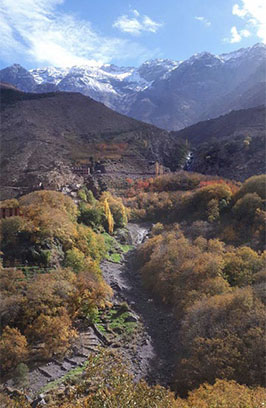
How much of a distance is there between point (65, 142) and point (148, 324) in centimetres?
5709

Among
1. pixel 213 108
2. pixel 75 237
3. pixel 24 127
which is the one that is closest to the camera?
pixel 75 237

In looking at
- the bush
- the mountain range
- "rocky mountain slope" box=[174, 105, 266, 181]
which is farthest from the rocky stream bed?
"rocky mountain slope" box=[174, 105, 266, 181]

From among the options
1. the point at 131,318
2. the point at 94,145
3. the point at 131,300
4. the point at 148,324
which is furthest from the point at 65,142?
the point at 148,324

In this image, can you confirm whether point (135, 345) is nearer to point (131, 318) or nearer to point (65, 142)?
point (131, 318)

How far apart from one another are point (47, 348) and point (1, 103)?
296ft

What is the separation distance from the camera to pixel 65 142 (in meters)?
71.8

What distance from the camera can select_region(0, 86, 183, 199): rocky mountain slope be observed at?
5181 cm

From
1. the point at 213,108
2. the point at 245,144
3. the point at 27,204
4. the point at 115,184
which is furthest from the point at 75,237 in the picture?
the point at 213,108

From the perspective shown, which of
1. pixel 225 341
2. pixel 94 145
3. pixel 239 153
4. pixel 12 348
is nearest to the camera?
pixel 225 341

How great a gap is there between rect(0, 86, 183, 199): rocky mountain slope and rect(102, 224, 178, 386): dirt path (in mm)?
16417

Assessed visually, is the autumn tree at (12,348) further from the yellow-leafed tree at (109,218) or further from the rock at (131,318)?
the yellow-leafed tree at (109,218)

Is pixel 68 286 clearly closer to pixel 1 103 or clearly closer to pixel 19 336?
pixel 19 336

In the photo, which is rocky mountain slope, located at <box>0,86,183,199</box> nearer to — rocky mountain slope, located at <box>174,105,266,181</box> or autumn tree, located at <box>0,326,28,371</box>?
rocky mountain slope, located at <box>174,105,266,181</box>

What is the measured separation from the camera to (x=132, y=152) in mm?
74750
